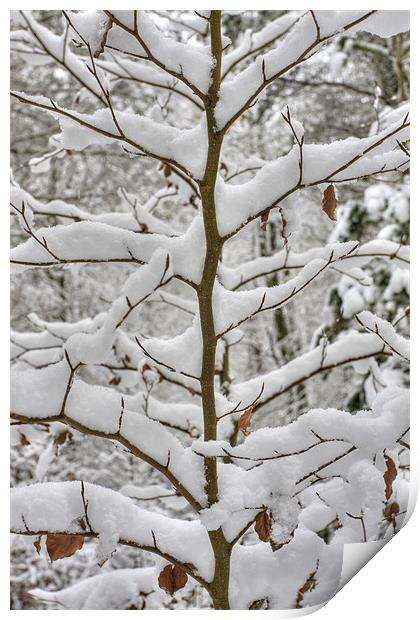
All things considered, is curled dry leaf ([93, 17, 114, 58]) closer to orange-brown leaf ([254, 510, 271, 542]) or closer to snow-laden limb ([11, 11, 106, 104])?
snow-laden limb ([11, 11, 106, 104])

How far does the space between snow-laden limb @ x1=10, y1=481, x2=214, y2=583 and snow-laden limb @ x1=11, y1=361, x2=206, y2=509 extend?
6 centimetres

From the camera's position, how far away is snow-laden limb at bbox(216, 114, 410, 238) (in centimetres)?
70

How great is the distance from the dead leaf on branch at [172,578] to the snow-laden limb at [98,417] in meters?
0.08

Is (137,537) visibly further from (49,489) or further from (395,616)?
(395,616)

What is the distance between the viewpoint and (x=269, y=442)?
0.70m

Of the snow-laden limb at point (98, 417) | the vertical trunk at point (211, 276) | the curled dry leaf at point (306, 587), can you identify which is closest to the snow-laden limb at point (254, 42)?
the vertical trunk at point (211, 276)

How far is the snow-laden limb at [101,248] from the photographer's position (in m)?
0.71

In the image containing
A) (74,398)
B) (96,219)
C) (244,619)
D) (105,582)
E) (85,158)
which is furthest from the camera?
(85,158)

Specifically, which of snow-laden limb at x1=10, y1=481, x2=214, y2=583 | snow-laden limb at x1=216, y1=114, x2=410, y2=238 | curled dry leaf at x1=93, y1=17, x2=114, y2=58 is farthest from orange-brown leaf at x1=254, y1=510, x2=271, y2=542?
curled dry leaf at x1=93, y1=17, x2=114, y2=58

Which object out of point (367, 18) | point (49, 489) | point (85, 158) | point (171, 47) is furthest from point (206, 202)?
point (85, 158)

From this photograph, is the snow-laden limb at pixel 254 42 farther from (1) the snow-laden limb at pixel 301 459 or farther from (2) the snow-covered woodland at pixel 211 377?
(1) the snow-laden limb at pixel 301 459

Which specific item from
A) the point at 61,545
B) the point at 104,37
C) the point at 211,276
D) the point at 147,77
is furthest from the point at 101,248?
the point at 147,77
